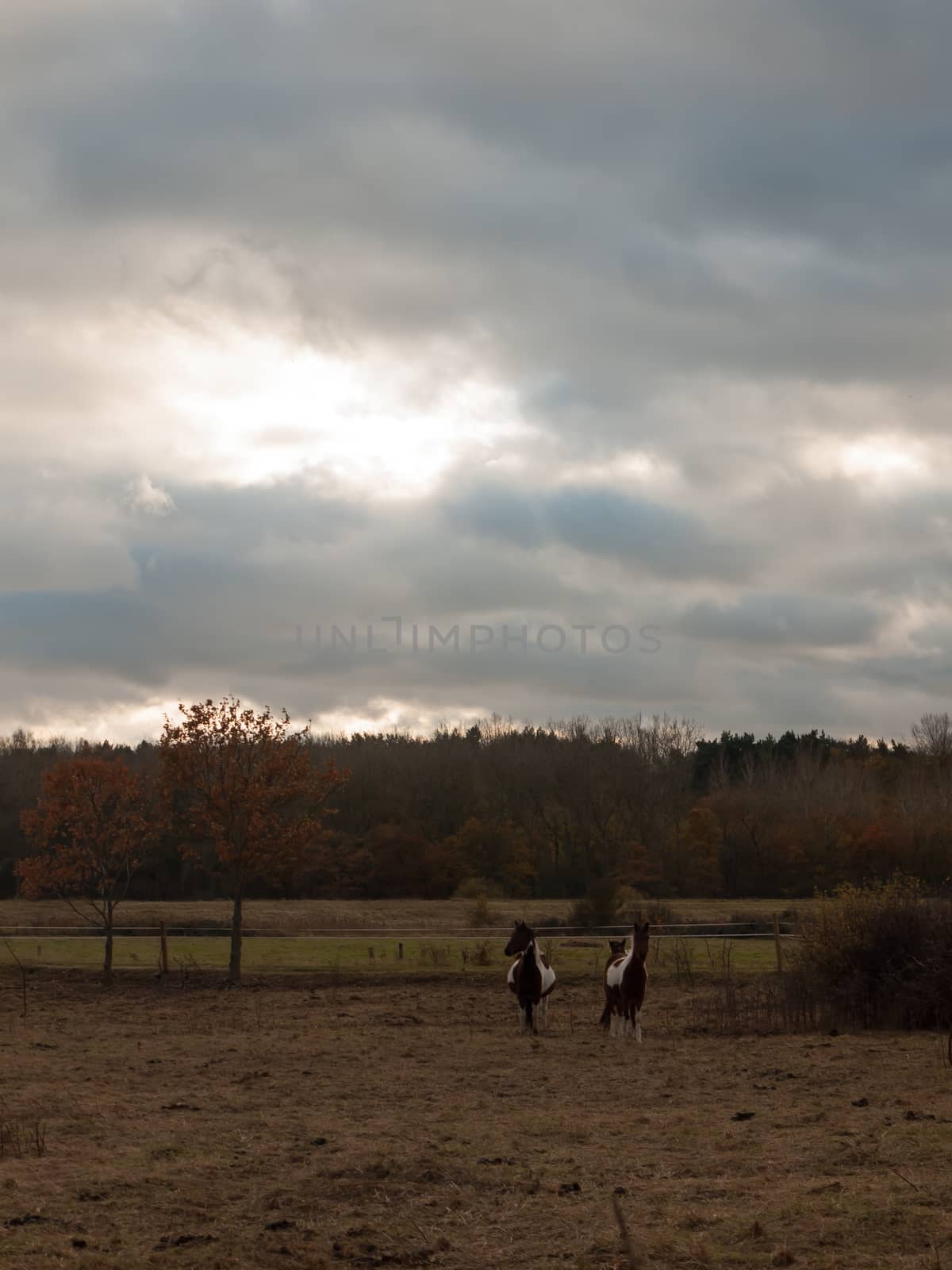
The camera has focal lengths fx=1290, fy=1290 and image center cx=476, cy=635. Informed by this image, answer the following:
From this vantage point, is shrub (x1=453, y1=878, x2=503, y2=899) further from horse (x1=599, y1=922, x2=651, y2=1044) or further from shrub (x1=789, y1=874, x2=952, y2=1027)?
horse (x1=599, y1=922, x2=651, y2=1044)

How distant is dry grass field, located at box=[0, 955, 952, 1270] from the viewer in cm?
778

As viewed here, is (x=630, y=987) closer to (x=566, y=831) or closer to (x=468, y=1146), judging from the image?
(x=468, y=1146)

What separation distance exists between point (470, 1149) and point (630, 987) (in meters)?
8.45

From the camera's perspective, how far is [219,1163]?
1005cm

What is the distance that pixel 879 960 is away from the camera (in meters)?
20.3

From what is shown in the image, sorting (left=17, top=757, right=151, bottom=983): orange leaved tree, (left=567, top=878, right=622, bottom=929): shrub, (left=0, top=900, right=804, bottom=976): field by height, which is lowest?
(left=0, top=900, right=804, bottom=976): field

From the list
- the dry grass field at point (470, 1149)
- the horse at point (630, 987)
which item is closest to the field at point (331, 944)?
the horse at point (630, 987)

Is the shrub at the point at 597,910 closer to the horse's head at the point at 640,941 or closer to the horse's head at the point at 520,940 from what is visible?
the horse's head at the point at 520,940

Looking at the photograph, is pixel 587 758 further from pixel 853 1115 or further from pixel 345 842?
pixel 853 1115

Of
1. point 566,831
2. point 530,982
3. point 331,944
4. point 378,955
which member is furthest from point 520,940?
point 566,831

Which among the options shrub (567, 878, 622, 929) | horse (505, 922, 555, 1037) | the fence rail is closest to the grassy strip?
the fence rail

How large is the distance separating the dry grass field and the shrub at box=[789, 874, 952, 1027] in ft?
3.73

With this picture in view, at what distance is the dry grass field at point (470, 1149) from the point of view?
306 inches

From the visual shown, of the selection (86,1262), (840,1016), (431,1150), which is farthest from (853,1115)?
(840,1016)
